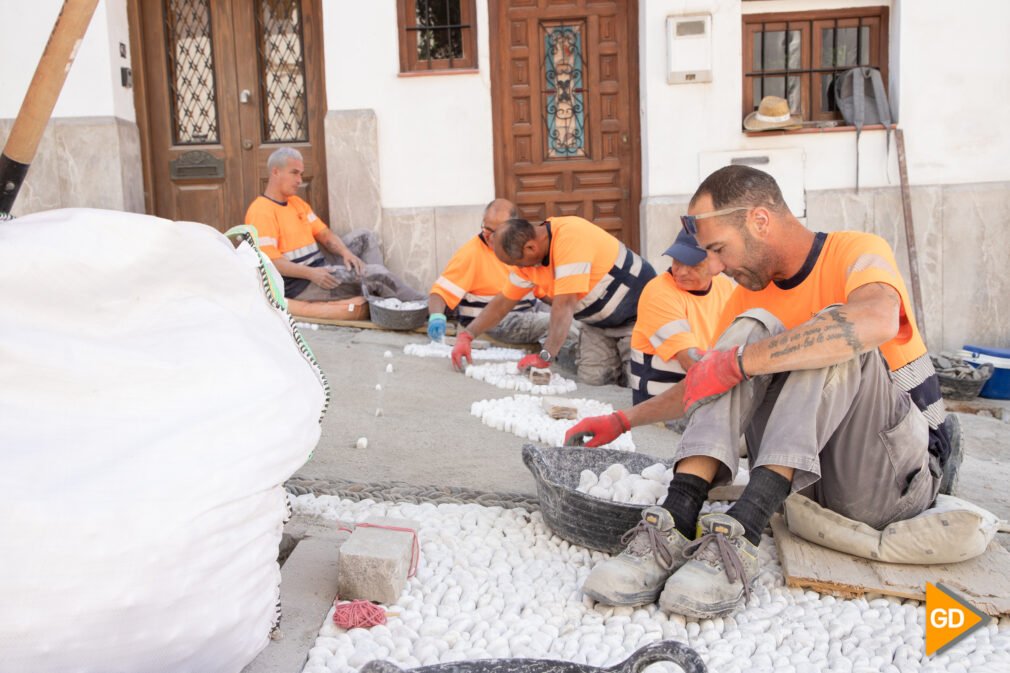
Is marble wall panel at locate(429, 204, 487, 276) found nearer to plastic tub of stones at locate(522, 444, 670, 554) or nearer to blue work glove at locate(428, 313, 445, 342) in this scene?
blue work glove at locate(428, 313, 445, 342)

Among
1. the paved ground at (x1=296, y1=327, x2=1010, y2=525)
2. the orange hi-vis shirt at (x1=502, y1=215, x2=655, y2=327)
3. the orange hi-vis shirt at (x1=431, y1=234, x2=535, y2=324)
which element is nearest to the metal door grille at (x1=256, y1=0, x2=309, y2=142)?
the orange hi-vis shirt at (x1=431, y1=234, x2=535, y2=324)

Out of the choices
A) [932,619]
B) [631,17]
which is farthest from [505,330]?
[932,619]

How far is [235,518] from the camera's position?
1629 millimetres

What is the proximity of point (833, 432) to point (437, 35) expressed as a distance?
551 cm

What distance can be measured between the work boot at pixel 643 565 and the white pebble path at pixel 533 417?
4.22 ft

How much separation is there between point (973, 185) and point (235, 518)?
260 inches

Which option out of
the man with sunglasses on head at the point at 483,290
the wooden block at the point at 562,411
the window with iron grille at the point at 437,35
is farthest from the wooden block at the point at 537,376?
the window with iron grille at the point at 437,35

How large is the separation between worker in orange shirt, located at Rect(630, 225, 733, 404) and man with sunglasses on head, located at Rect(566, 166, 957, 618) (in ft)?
4.73

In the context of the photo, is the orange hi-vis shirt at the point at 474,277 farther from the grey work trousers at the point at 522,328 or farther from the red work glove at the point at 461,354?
the red work glove at the point at 461,354

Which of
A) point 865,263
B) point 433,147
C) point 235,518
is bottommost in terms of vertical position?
point 235,518

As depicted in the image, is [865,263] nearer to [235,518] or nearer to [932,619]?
[932,619]

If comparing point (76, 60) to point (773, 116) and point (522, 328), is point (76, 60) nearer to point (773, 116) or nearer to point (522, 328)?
point (522, 328)

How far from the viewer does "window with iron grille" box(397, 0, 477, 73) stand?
22.7 ft

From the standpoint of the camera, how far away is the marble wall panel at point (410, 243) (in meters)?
7.02
